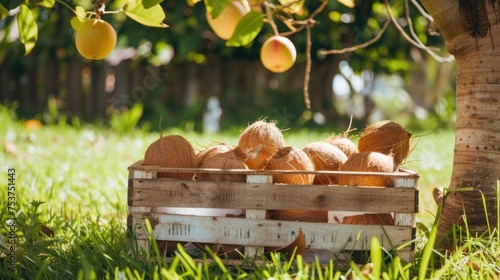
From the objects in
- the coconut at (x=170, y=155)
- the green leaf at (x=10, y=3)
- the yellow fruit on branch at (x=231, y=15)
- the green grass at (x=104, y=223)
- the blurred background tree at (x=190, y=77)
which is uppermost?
the blurred background tree at (x=190, y=77)

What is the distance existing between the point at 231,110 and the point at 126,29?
4.02 ft

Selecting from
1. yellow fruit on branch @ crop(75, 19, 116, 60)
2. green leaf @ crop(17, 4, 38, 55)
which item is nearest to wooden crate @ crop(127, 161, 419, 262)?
yellow fruit on branch @ crop(75, 19, 116, 60)

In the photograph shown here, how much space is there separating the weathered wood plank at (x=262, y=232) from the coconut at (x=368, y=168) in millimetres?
100

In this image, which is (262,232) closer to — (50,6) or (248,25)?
(248,25)

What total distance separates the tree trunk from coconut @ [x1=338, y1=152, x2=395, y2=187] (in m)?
0.20

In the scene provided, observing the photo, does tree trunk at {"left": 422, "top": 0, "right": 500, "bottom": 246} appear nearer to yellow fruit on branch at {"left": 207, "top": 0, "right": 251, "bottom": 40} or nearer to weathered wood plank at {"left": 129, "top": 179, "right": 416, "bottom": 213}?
weathered wood plank at {"left": 129, "top": 179, "right": 416, "bottom": 213}

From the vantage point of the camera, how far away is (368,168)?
4.92 feet

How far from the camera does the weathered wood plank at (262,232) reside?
1.46m

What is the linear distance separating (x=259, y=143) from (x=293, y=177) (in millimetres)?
173

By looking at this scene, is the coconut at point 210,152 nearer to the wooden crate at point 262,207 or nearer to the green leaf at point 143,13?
the wooden crate at point 262,207

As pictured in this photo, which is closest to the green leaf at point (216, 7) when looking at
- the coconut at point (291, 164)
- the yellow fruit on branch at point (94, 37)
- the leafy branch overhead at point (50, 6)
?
the leafy branch overhead at point (50, 6)

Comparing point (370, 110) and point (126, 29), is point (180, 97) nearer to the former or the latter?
point (126, 29)

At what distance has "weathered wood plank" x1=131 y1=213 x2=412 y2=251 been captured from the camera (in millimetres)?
1455

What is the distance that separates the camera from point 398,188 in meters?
1.44
